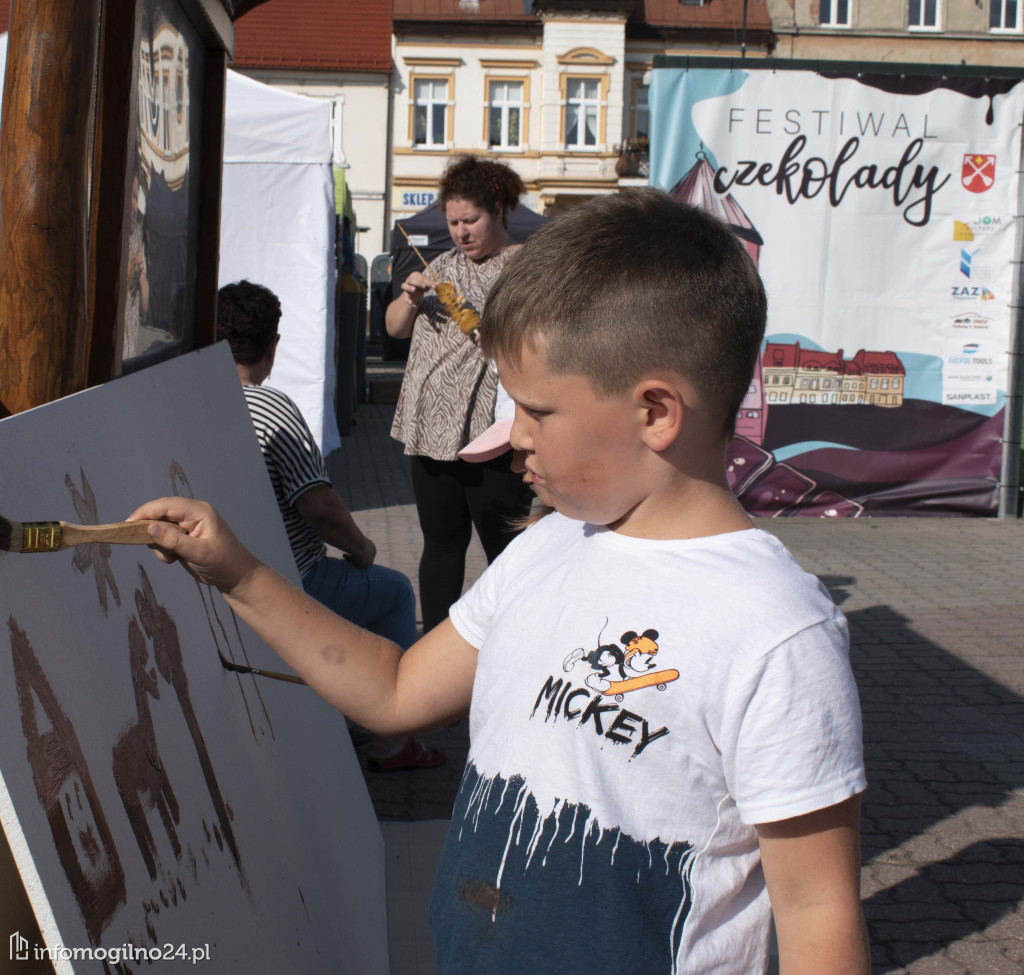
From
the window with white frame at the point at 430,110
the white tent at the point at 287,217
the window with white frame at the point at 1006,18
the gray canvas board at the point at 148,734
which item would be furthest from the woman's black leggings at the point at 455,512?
the window with white frame at the point at 1006,18

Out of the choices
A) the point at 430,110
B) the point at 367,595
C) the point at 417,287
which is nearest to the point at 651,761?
the point at 367,595

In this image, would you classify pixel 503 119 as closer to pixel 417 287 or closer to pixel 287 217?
pixel 287 217

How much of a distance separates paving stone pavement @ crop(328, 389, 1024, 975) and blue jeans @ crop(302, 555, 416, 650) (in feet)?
1.63

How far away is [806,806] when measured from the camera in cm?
104

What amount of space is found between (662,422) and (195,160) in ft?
5.85

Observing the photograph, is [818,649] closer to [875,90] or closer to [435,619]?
[435,619]

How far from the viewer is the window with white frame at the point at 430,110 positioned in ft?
106

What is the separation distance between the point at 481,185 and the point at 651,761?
3.08 m

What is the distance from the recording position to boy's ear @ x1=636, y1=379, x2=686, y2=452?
3.72 ft

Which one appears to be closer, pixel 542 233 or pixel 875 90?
pixel 542 233

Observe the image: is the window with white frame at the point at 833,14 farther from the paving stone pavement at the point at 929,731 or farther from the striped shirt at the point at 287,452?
the striped shirt at the point at 287,452

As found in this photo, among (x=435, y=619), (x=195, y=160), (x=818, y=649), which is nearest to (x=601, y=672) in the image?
(x=818, y=649)

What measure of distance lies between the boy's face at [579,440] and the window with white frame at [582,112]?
106 feet

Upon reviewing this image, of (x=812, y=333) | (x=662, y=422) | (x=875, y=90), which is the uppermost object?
(x=875, y=90)
